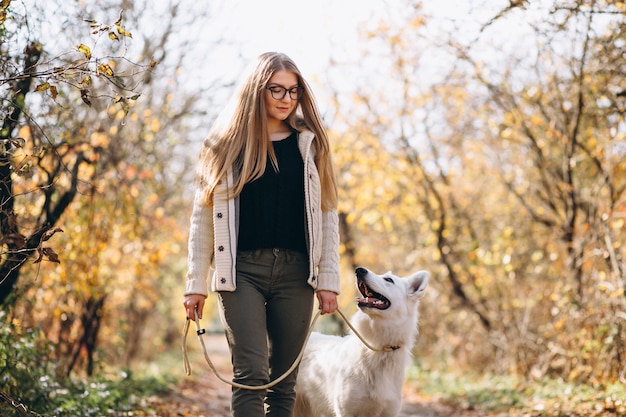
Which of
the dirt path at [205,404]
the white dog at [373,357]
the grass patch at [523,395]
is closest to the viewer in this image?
the white dog at [373,357]

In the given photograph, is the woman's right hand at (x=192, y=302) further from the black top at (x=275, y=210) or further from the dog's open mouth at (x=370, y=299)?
the dog's open mouth at (x=370, y=299)

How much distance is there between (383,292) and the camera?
159 inches

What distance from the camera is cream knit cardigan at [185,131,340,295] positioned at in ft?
10.6

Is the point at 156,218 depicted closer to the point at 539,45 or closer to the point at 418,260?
the point at 418,260

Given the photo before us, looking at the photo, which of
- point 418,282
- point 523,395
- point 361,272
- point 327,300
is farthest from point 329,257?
point 523,395

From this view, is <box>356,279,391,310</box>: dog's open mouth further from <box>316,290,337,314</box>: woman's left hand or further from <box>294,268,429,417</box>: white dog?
<box>316,290,337,314</box>: woman's left hand

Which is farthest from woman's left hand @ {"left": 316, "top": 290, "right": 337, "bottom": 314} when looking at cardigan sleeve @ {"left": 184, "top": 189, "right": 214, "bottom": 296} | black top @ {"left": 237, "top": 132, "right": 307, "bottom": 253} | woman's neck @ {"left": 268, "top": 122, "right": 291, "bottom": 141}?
woman's neck @ {"left": 268, "top": 122, "right": 291, "bottom": 141}

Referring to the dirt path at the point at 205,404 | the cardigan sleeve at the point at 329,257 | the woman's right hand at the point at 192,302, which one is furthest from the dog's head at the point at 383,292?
the dirt path at the point at 205,404

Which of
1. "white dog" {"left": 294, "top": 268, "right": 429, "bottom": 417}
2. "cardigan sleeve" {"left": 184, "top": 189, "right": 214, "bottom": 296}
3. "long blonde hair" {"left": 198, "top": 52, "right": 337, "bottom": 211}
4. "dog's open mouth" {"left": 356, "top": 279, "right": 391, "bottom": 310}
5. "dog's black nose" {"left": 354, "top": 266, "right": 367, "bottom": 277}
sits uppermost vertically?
"long blonde hair" {"left": 198, "top": 52, "right": 337, "bottom": 211}

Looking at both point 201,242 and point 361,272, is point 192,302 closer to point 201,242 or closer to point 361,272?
point 201,242

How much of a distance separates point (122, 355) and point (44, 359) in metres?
6.26

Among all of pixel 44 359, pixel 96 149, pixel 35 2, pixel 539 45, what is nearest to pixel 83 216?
pixel 96 149

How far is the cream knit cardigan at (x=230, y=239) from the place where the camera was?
3.23 meters

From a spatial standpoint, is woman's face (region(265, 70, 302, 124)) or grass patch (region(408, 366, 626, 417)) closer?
woman's face (region(265, 70, 302, 124))
